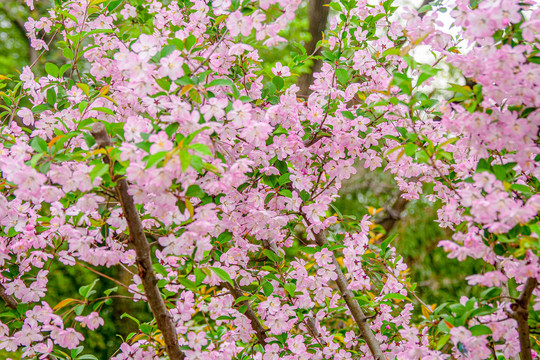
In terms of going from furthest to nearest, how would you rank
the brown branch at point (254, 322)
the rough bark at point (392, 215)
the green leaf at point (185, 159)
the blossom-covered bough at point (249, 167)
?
the rough bark at point (392, 215), the brown branch at point (254, 322), the blossom-covered bough at point (249, 167), the green leaf at point (185, 159)

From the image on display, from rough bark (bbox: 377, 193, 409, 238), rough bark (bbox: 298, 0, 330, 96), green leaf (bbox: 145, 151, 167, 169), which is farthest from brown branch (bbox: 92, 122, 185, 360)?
rough bark (bbox: 377, 193, 409, 238)

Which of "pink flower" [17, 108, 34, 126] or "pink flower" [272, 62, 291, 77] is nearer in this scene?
"pink flower" [17, 108, 34, 126]

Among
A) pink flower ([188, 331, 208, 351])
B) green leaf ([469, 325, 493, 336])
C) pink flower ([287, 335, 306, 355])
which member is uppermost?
pink flower ([188, 331, 208, 351])

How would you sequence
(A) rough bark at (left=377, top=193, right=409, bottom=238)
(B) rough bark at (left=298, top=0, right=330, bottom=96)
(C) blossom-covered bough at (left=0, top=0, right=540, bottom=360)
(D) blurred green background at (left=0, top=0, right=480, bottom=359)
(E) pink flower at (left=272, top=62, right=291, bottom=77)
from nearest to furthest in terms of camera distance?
(C) blossom-covered bough at (left=0, top=0, right=540, bottom=360) → (E) pink flower at (left=272, top=62, right=291, bottom=77) → (B) rough bark at (left=298, top=0, right=330, bottom=96) → (D) blurred green background at (left=0, top=0, right=480, bottom=359) → (A) rough bark at (left=377, top=193, right=409, bottom=238)

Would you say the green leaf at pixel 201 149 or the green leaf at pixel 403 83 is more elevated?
the green leaf at pixel 403 83

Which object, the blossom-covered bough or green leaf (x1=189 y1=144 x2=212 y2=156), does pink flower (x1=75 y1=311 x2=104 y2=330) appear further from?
green leaf (x1=189 y1=144 x2=212 y2=156)

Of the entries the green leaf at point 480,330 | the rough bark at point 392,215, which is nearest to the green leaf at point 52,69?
the green leaf at point 480,330

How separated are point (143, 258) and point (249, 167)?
1.57ft

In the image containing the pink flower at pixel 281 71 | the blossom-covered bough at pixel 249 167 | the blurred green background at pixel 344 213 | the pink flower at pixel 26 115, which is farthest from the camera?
the blurred green background at pixel 344 213

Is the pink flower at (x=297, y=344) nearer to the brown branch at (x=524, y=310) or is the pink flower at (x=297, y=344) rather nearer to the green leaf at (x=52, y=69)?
the brown branch at (x=524, y=310)

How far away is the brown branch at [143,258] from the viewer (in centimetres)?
115

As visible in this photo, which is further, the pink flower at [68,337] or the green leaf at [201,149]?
the pink flower at [68,337]

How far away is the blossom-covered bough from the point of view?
1.04 m

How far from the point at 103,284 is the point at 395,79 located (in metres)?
3.83
